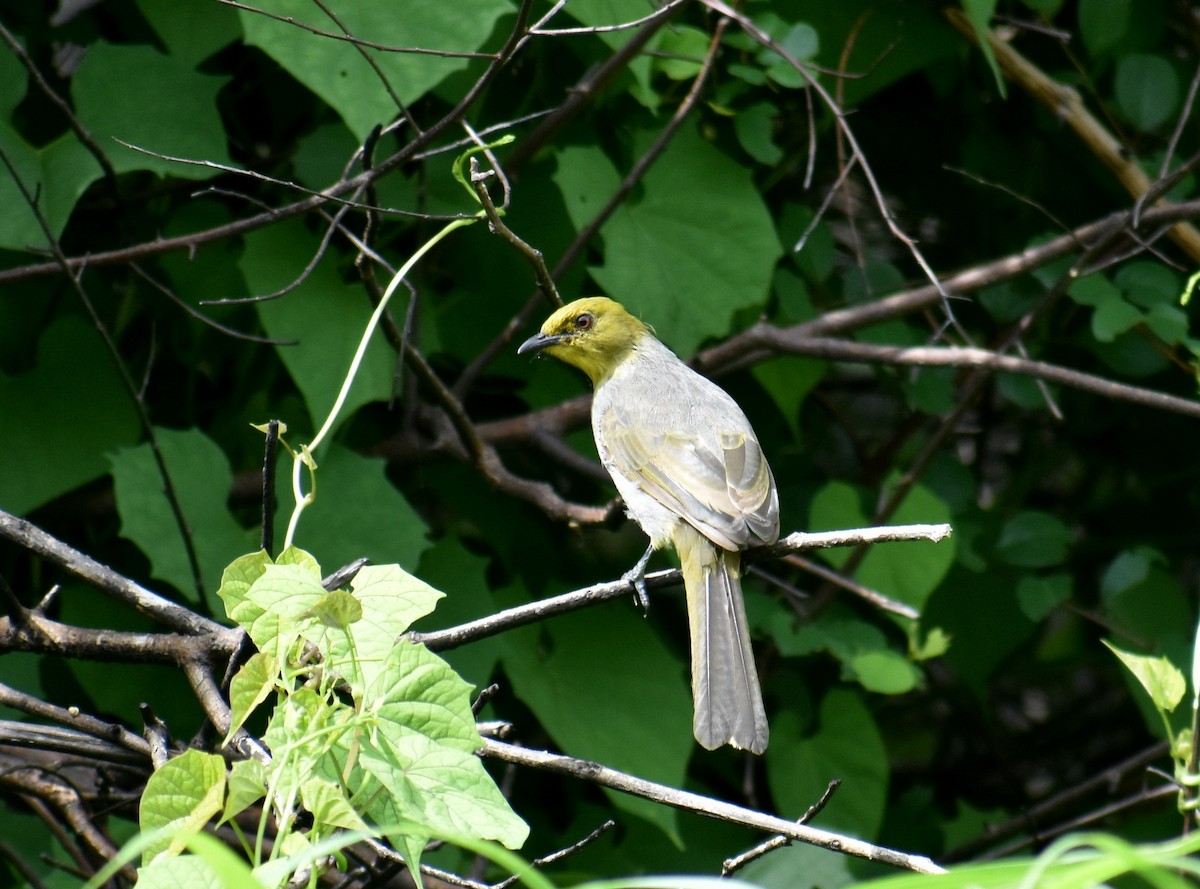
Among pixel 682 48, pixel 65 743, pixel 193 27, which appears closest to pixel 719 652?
pixel 65 743

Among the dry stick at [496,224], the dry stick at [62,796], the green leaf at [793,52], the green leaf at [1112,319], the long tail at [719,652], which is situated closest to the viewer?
the dry stick at [496,224]

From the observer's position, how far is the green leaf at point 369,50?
281 cm

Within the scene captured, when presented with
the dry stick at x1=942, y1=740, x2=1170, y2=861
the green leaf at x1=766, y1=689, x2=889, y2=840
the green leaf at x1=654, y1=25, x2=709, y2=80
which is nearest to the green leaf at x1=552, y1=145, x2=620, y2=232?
the green leaf at x1=654, y1=25, x2=709, y2=80

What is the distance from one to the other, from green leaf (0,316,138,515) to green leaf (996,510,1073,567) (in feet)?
9.01

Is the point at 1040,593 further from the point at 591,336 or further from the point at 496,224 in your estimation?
the point at 496,224

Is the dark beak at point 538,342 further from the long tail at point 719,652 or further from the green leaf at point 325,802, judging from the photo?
the green leaf at point 325,802

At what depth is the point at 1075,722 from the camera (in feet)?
18.3

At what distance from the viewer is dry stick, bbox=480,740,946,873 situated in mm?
1760

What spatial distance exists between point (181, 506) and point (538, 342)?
1.25 m

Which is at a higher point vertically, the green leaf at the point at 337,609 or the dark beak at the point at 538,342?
Result: the green leaf at the point at 337,609

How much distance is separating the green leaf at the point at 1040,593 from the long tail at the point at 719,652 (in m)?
1.19

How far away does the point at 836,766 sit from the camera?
13.1 feet

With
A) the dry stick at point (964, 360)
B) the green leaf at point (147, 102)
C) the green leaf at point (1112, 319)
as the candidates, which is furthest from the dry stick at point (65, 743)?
the green leaf at point (1112, 319)

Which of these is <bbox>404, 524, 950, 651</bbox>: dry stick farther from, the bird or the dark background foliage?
the dark background foliage
